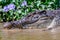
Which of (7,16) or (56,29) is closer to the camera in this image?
(56,29)

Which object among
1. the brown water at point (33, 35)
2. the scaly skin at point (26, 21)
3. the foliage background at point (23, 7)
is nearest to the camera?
the brown water at point (33, 35)

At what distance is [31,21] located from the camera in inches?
230

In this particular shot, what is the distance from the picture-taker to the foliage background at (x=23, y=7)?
7184 mm

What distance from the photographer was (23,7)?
7328 millimetres

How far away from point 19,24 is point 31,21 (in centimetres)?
28

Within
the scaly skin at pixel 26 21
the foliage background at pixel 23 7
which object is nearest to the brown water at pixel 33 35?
the scaly skin at pixel 26 21

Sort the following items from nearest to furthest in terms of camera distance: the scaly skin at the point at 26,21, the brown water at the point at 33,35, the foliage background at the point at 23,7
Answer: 1. the brown water at the point at 33,35
2. the scaly skin at the point at 26,21
3. the foliage background at the point at 23,7

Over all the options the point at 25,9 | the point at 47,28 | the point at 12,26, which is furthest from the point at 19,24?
the point at 25,9

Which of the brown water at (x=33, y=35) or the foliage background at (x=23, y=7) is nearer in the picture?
the brown water at (x=33, y=35)

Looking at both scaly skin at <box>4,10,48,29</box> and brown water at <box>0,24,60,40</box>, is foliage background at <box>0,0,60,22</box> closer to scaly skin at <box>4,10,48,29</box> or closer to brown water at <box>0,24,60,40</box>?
scaly skin at <box>4,10,48,29</box>

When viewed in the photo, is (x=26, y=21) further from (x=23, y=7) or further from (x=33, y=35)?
(x=23, y=7)

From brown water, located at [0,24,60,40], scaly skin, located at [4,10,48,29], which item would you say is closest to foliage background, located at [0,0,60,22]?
scaly skin, located at [4,10,48,29]

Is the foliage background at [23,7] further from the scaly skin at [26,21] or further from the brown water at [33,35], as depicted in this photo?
the brown water at [33,35]

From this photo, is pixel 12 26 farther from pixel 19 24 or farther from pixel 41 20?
pixel 41 20
